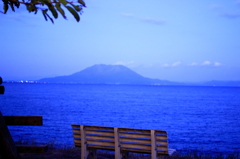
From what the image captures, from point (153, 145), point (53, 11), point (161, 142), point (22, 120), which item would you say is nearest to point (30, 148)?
point (22, 120)

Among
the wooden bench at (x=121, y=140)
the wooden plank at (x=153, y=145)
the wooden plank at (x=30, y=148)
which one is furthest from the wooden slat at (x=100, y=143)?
the wooden plank at (x=30, y=148)

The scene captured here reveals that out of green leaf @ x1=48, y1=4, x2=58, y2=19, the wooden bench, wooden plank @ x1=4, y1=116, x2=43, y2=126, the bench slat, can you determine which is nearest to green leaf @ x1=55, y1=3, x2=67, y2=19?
green leaf @ x1=48, y1=4, x2=58, y2=19

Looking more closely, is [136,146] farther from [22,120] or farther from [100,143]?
[22,120]

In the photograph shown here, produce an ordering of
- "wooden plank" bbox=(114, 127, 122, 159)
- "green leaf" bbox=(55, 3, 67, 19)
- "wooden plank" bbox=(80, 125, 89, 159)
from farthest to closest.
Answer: "wooden plank" bbox=(80, 125, 89, 159) < "wooden plank" bbox=(114, 127, 122, 159) < "green leaf" bbox=(55, 3, 67, 19)

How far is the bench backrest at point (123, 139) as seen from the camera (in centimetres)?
652

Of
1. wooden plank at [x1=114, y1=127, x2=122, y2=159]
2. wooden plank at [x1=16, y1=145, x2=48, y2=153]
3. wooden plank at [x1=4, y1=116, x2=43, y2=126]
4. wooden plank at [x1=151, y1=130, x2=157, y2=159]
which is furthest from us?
wooden plank at [x1=114, y1=127, x2=122, y2=159]

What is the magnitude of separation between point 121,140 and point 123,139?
0.06 meters

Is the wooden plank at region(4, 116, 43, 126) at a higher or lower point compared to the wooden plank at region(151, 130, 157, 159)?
higher

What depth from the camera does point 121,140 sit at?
6.91 meters

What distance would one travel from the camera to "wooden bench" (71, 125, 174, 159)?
6527 millimetres

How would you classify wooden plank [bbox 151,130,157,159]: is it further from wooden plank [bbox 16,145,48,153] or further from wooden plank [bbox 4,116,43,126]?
wooden plank [bbox 4,116,43,126]

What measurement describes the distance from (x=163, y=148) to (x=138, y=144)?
47 centimetres

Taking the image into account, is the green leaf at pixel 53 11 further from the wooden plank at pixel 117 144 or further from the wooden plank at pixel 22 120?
the wooden plank at pixel 117 144

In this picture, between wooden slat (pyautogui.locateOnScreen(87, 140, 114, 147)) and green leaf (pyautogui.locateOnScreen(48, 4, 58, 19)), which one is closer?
green leaf (pyautogui.locateOnScreen(48, 4, 58, 19))
